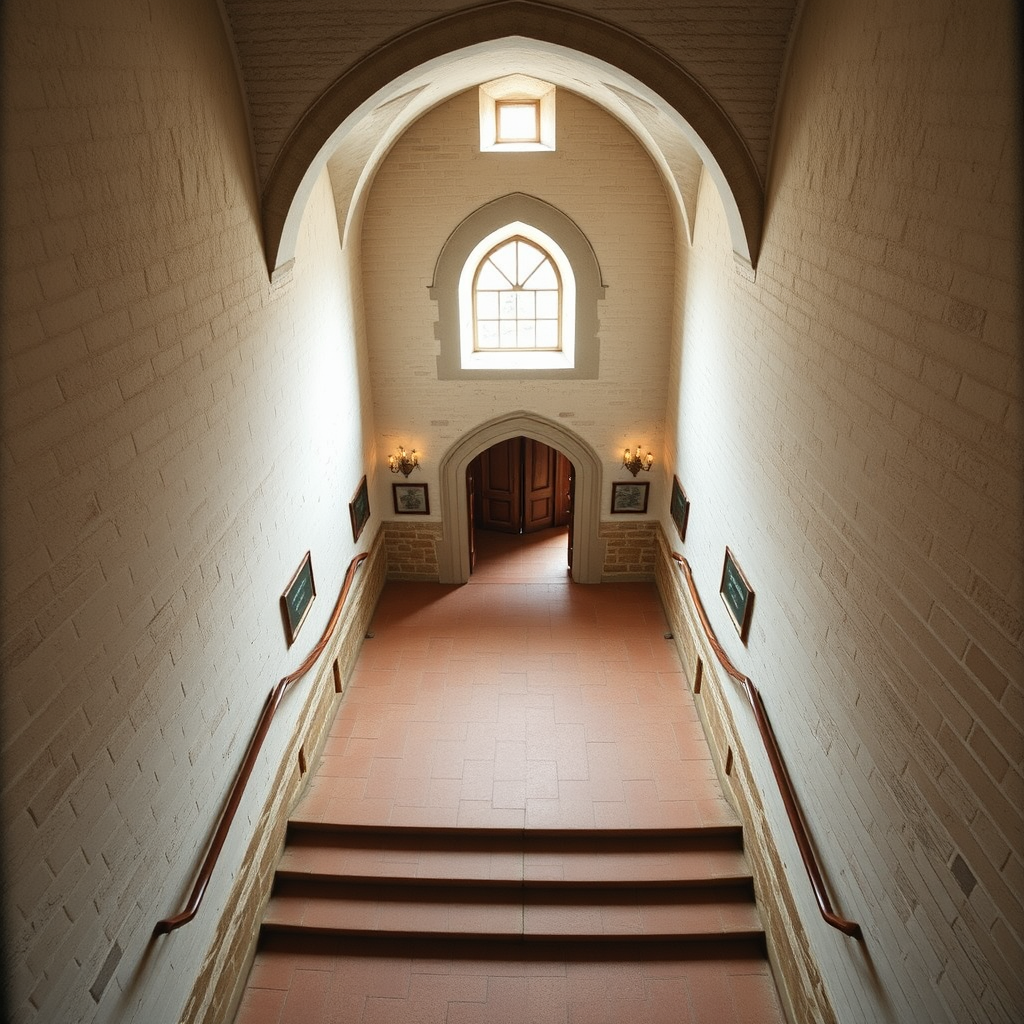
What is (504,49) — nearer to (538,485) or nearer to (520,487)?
(520,487)

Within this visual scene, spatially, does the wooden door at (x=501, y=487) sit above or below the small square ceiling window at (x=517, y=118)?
below

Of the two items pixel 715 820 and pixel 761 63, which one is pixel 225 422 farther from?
pixel 715 820

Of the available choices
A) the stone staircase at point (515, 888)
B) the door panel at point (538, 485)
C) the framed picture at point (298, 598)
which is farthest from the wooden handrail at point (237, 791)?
the door panel at point (538, 485)

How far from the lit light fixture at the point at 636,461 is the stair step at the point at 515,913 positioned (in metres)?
4.79

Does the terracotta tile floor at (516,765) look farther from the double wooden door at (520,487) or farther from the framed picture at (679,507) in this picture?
the framed picture at (679,507)

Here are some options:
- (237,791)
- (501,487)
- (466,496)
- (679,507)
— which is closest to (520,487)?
(501,487)

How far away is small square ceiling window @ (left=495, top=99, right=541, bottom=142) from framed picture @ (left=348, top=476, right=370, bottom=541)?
393cm

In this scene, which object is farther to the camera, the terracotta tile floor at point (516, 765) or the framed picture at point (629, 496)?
the framed picture at point (629, 496)

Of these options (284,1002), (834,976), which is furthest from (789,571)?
(284,1002)

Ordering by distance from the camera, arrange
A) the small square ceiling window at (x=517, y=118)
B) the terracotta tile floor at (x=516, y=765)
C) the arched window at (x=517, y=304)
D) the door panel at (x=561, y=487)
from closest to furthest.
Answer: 1. the terracotta tile floor at (x=516, y=765)
2. the small square ceiling window at (x=517, y=118)
3. the arched window at (x=517, y=304)
4. the door panel at (x=561, y=487)

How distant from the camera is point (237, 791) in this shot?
15.8 feet

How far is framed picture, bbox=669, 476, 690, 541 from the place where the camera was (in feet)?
26.7

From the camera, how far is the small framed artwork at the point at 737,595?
576 centimetres

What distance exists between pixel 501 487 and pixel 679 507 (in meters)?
3.56
